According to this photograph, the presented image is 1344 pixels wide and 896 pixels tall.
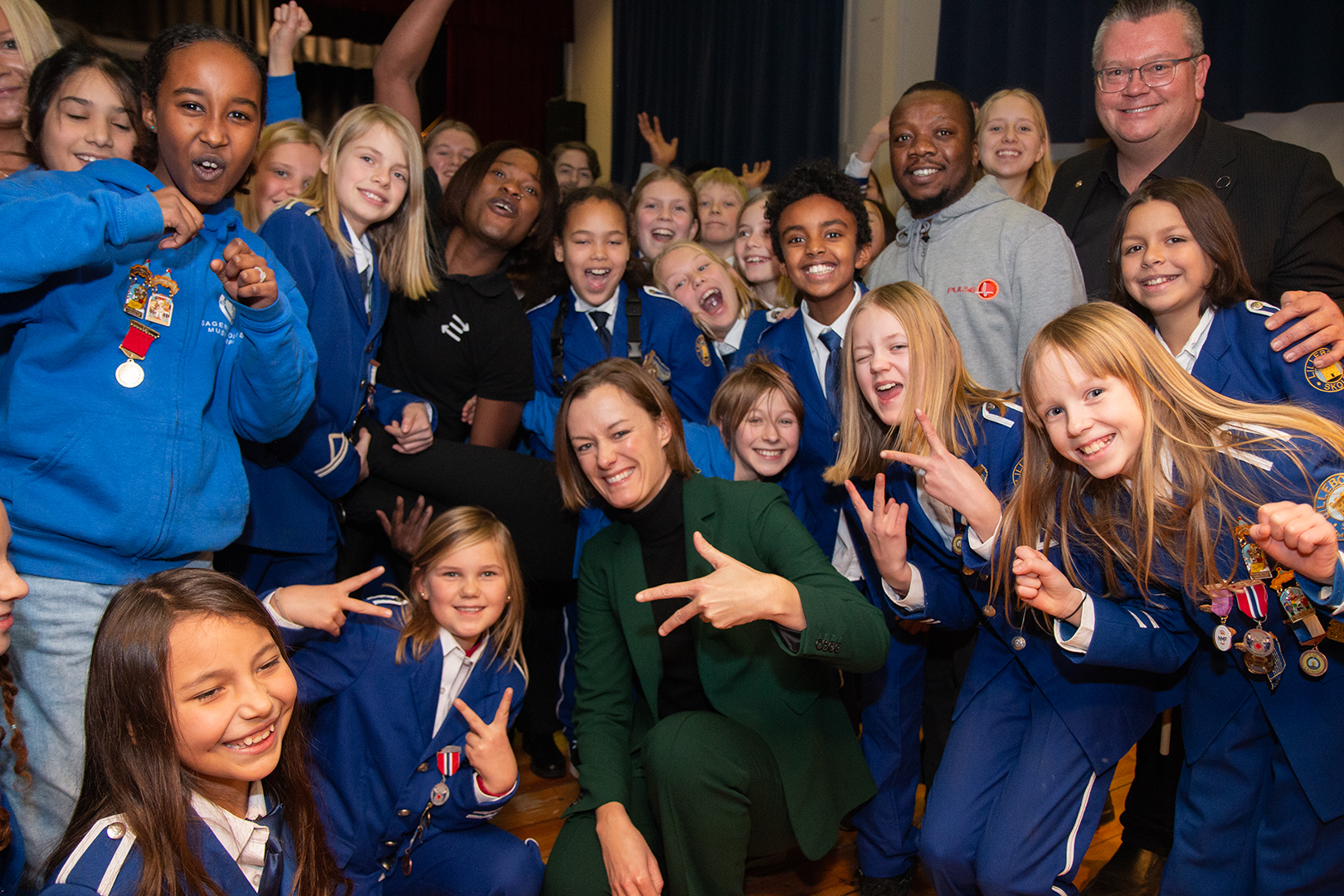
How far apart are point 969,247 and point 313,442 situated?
1.88 meters

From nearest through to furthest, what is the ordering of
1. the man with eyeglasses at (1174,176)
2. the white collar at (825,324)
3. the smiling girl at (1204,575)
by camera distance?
the smiling girl at (1204,575), the man with eyeglasses at (1174,176), the white collar at (825,324)

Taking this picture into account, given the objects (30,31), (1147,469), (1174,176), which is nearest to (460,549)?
(1147,469)

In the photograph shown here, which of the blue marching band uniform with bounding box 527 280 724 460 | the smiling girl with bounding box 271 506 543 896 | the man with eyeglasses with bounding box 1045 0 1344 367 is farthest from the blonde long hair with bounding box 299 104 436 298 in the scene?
the man with eyeglasses with bounding box 1045 0 1344 367

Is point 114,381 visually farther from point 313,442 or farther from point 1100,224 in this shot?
point 1100,224

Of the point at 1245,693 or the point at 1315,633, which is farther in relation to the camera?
the point at 1245,693

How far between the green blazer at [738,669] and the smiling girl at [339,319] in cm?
68

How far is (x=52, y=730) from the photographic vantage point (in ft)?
5.58

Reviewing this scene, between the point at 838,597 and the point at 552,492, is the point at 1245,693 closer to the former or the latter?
the point at 838,597

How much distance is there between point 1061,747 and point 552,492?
1.38 metres

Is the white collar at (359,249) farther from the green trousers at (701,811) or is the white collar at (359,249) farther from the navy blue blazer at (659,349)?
the green trousers at (701,811)

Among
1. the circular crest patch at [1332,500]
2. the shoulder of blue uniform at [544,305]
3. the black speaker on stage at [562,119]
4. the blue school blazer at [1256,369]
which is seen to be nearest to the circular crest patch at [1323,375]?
the blue school blazer at [1256,369]

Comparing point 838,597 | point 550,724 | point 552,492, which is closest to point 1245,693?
point 838,597

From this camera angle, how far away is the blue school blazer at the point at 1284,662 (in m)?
1.65

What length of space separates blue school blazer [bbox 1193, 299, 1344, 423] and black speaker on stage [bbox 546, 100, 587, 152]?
21.3 feet
